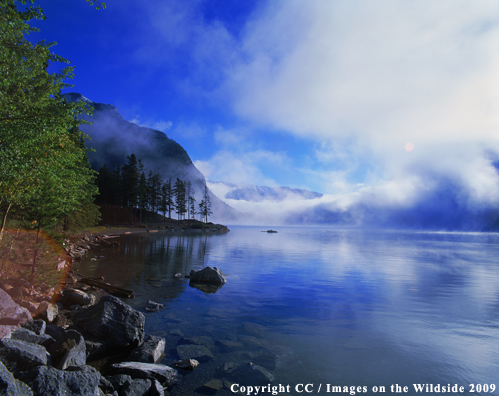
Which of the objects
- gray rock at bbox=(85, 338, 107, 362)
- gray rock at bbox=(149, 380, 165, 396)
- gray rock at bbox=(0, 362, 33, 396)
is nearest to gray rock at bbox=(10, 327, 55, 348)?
gray rock at bbox=(85, 338, 107, 362)

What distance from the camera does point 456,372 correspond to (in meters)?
9.71

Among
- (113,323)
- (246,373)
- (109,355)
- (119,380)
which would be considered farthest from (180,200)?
(119,380)

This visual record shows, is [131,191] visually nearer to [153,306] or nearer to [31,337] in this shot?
[153,306]

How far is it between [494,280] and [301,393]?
1229 inches

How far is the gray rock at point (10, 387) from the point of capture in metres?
4.49

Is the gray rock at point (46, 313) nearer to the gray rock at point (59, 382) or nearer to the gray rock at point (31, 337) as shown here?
the gray rock at point (31, 337)

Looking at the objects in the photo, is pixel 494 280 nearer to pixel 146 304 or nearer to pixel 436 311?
pixel 436 311

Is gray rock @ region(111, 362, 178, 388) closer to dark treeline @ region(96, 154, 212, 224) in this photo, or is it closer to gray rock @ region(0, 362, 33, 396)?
gray rock @ region(0, 362, 33, 396)

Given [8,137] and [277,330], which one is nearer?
[8,137]

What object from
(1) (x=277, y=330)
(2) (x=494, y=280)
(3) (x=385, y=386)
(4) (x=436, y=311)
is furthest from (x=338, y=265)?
(3) (x=385, y=386)

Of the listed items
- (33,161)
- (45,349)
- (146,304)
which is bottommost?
(146,304)

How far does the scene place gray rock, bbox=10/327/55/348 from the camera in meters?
7.38

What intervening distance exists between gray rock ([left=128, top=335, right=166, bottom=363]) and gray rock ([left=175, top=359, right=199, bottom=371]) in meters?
0.80

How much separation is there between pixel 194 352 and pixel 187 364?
992 millimetres
